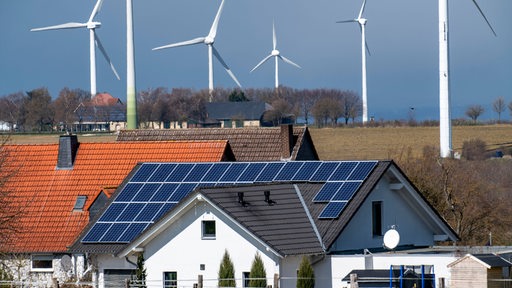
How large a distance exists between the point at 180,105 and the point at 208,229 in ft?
443

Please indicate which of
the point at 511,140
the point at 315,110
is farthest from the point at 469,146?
the point at 315,110

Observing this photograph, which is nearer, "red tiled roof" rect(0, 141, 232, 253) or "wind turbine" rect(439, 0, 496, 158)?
"red tiled roof" rect(0, 141, 232, 253)

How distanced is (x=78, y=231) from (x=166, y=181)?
449 centimetres

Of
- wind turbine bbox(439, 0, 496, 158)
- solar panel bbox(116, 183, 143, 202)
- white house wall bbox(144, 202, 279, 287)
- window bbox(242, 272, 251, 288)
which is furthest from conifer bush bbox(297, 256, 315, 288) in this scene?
wind turbine bbox(439, 0, 496, 158)

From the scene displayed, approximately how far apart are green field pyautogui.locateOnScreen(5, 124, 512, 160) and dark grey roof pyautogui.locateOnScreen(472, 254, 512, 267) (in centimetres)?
6057

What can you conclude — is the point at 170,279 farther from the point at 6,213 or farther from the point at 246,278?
the point at 6,213

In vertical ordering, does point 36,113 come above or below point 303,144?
above

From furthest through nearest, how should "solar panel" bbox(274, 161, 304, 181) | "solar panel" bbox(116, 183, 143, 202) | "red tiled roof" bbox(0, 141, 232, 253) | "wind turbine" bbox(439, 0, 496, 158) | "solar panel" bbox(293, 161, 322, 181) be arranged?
"wind turbine" bbox(439, 0, 496, 158)
"red tiled roof" bbox(0, 141, 232, 253)
"solar panel" bbox(274, 161, 304, 181)
"solar panel" bbox(116, 183, 143, 202)
"solar panel" bbox(293, 161, 322, 181)

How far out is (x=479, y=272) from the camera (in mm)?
34781

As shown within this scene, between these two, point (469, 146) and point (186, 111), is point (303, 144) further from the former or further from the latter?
point (186, 111)

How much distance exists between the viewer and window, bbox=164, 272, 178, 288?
41359mm

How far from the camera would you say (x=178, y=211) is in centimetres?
4128

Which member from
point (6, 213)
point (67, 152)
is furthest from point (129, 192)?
point (67, 152)

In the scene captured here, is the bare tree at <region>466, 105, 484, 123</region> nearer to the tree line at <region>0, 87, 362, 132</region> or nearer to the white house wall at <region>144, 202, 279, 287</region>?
the tree line at <region>0, 87, 362, 132</region>
